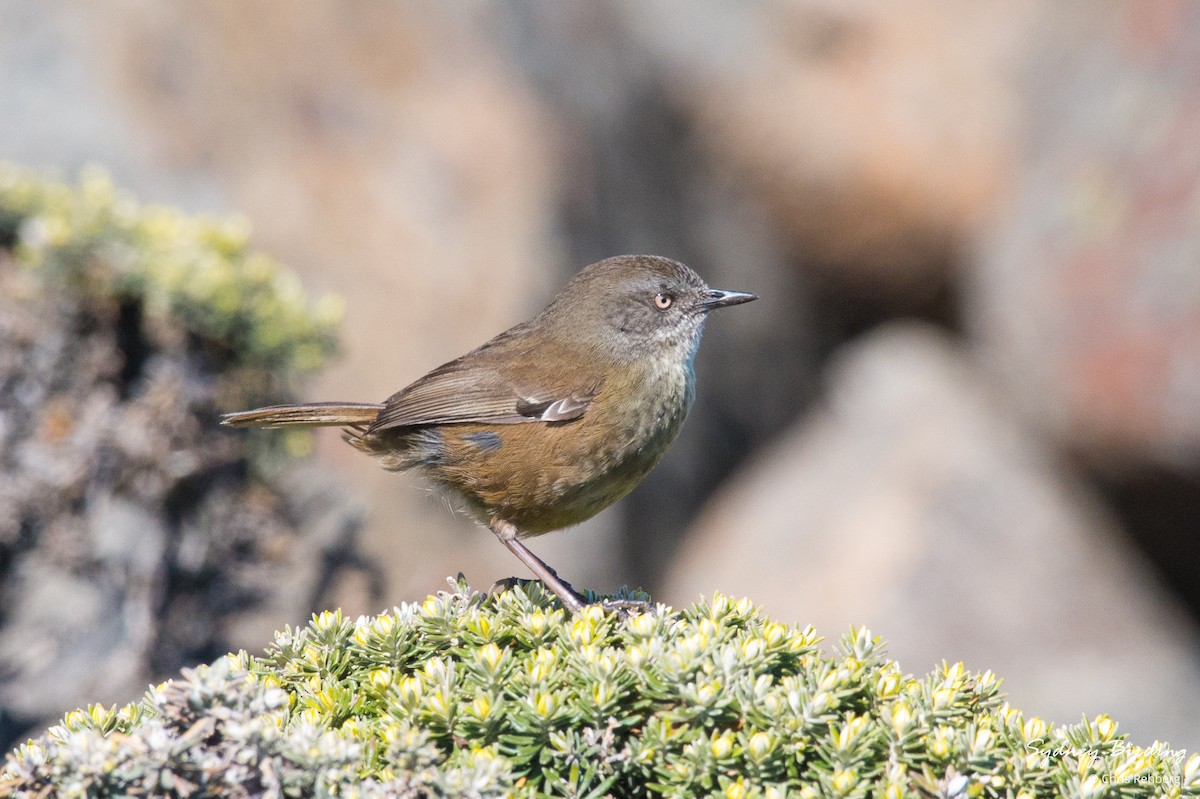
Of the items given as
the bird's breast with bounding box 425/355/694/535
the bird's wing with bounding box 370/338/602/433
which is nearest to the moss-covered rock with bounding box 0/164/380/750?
the bird's wing with bounding box 370/338/602/433

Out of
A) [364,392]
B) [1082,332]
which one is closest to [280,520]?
[364,392]

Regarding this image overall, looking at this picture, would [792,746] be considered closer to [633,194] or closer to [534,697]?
[534,697]

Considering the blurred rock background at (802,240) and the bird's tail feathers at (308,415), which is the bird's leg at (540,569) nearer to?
the bird's tail feathers at (308,415)

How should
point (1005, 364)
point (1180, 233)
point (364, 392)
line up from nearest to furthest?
point (364, 392) < point (1180, 233) < point (1005, 364)

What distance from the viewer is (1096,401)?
764cm

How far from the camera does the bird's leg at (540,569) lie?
3.49 metres

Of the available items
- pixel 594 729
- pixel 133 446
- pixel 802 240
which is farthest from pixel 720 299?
pixel 802 240

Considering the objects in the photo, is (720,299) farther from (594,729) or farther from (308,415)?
(594,729)

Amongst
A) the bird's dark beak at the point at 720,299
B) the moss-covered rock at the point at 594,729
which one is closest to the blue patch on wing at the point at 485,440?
the bird's dark beak at the point at 720,299

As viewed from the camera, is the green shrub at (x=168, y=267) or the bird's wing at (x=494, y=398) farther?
the green shrub at (x=168, y=267)

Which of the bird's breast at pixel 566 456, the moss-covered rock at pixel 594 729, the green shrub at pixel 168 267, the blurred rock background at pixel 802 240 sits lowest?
the moss-covered rock at pixel 594 729

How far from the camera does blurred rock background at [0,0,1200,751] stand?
6766 millimetres

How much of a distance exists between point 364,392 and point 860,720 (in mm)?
4665

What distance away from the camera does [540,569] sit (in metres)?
3.83
